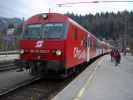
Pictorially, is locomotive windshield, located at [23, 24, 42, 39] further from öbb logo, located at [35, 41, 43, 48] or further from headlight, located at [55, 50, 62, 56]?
headlight, located at [55, 50, 62, 56]

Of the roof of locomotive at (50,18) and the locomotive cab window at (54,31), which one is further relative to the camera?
the roof of locomotive at (50,18)

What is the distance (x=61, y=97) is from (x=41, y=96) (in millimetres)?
2145

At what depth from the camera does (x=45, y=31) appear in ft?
46.7

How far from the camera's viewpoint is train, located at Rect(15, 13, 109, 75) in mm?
13422

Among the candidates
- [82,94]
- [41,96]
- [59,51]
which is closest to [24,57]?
[59,51]

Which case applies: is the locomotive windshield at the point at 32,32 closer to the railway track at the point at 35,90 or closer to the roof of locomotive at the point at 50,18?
the roof of locomotive at the point at 50,18

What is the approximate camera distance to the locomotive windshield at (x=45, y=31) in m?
13.9

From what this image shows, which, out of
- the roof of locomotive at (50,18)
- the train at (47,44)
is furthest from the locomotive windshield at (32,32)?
the roof of locomotive at (50,18)

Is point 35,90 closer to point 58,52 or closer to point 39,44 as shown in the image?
point 58,52

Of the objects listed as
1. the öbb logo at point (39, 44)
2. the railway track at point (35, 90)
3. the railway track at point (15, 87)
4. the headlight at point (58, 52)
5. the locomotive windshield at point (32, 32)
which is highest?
the locomotive windshield at point (32, 32)

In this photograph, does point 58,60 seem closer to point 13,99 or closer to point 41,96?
point 41,96

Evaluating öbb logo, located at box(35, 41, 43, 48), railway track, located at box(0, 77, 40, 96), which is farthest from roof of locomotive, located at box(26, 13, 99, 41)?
railway track, located at box(0, 77, 40, 96)

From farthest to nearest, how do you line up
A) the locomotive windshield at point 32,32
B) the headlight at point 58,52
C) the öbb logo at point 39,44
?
the locomotive windshield at point 32,32, the öbb logo at point 39,44, the headlight at point 58,52

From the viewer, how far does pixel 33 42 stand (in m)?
14.1
